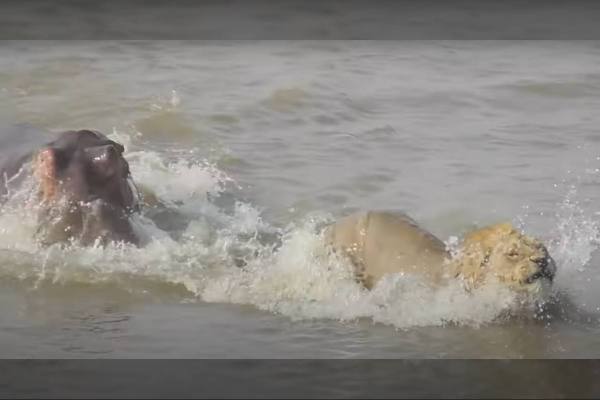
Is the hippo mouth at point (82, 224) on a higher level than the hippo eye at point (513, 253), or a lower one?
lower

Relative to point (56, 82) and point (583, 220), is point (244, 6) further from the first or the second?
point (583, 220)

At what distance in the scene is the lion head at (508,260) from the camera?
3.94 meters

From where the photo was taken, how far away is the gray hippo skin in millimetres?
4910

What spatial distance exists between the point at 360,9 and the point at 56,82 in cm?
295

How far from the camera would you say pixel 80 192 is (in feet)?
16.1

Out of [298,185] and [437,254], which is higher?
[437,254]

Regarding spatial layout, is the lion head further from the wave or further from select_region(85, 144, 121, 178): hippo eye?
select_region(85, 144, 121, 178): hippo eye

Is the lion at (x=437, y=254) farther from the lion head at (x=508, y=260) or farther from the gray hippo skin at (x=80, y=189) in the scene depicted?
the gray hippo skin at (x=80, y=189)

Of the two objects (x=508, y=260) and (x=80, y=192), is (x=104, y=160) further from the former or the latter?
(x=508, y=260)

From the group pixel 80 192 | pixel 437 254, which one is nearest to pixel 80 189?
pixel 80 192

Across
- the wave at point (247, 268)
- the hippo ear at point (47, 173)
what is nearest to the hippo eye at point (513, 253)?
the wave at point (247, 268)

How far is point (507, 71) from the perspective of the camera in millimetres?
8938

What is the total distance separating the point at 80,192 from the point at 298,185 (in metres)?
1.62

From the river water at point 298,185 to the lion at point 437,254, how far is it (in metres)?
0.07
